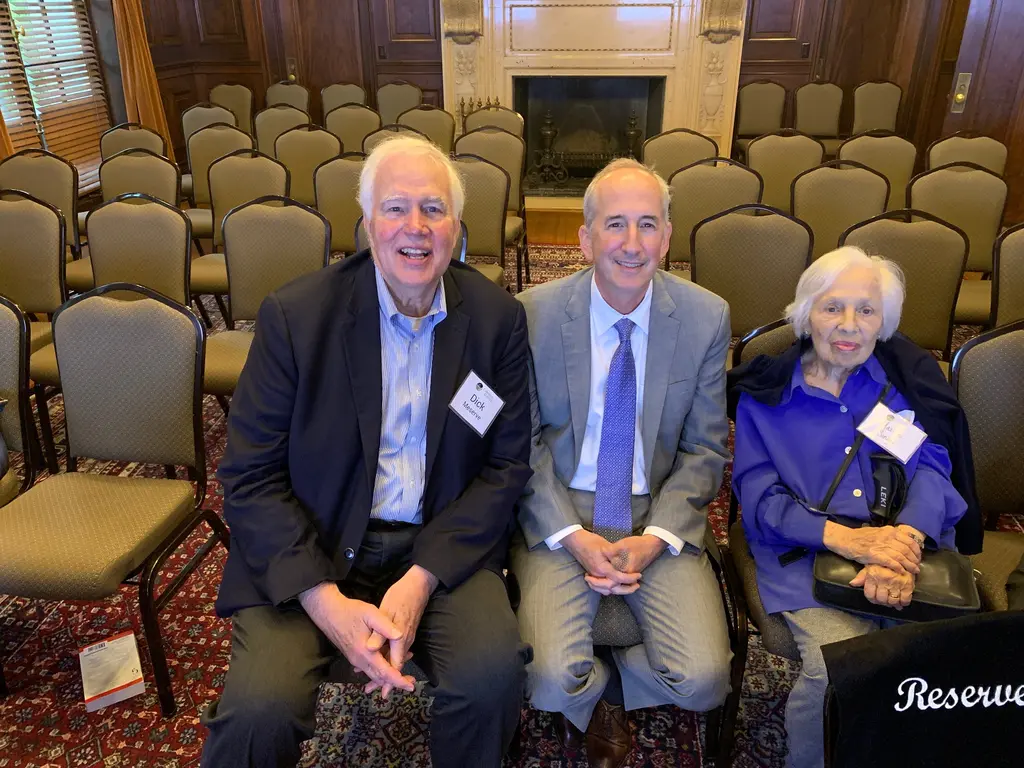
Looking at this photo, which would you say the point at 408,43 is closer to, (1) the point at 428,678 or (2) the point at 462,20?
(2) the point at 462,20

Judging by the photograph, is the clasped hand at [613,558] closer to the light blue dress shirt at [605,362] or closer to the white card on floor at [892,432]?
the light blue dress shirt at [605,362]

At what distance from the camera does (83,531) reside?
177 cm

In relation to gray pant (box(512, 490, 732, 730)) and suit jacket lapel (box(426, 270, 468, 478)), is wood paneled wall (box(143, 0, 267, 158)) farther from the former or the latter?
gray pant (box(512, 490, 732, 730))

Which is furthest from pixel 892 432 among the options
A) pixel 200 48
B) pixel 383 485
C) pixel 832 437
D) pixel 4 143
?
pixel 200 48

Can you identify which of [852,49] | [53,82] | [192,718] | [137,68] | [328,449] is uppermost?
[852,49]

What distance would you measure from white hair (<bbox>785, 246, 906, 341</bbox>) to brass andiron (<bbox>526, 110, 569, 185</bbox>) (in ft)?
20.5

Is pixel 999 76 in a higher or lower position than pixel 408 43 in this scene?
lower

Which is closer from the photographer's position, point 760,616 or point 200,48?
point 760,616

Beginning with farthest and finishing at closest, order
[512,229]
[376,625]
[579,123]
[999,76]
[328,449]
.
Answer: [579,123]
[999,76]
[512,229]
[328,449]
[376,625]

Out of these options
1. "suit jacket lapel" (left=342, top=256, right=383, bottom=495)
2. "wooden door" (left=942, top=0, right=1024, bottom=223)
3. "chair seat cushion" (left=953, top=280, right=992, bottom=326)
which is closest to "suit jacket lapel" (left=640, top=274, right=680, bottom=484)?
"suit jacket lapel" (left=342, top=256, right=383, bottom=495)

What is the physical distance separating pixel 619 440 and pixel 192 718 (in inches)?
52.5

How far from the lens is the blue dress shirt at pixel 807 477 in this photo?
1.54 metres

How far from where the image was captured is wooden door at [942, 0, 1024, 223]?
5160mm

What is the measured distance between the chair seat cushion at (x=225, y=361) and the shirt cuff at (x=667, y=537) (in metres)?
1.59
